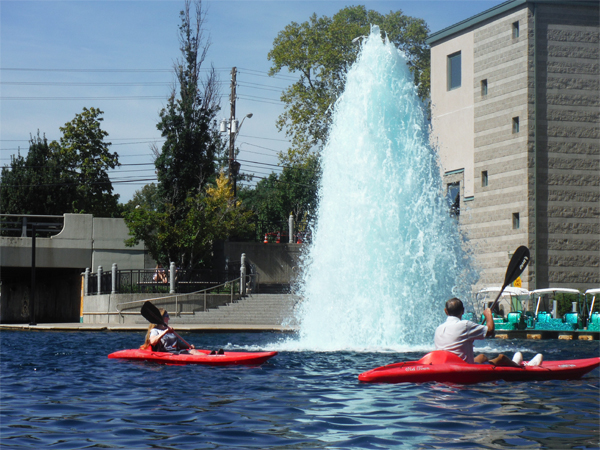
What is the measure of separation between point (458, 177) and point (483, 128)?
362 cm

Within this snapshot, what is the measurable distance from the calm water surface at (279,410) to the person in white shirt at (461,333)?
534mm

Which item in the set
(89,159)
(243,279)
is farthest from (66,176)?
(243,279)

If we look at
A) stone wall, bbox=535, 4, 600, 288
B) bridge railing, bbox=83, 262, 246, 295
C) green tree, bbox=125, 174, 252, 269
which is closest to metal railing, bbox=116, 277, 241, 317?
bridge railing, bbox=83, 262, 246, 295

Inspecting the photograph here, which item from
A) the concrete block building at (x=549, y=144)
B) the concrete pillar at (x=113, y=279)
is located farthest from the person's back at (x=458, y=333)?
the concrete block building at (x=549, y=144)

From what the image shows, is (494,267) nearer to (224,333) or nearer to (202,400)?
(224,333)

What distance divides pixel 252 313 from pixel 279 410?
25171mm

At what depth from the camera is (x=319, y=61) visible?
174 feet

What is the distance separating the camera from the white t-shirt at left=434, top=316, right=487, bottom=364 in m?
11.6

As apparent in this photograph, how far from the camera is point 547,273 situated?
38625mm

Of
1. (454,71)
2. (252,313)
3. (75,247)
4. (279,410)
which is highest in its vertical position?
(454,71)

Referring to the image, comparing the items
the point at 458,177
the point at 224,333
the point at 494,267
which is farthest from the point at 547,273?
Result: the point at 224,333

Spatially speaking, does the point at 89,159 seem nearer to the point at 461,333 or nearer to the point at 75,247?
the point at 75,247

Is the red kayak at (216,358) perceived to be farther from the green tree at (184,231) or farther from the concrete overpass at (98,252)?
the concrete overpass at (98,252)

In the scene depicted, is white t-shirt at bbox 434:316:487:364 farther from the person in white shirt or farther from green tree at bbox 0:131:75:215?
green tree at bbox 0:131:75:215
